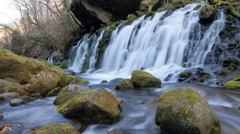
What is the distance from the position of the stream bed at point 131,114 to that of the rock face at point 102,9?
13.1 m

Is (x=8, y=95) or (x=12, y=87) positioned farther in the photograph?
(x=12, y=87)

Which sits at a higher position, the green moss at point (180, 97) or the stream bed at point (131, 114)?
the green moss at point (180, 97)

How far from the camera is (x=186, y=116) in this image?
2.70 metres

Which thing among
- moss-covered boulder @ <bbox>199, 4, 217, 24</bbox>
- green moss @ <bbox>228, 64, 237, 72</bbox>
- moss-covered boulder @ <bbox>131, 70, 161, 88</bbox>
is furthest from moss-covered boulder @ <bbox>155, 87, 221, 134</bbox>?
moss-covered boulder @ <bbox>199, 4, 217, 24</bbox>

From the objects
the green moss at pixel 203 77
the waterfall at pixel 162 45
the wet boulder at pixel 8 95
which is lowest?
the wet boulder at pixel 8 95

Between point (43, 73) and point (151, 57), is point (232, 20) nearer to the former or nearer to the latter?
point (151, 57)

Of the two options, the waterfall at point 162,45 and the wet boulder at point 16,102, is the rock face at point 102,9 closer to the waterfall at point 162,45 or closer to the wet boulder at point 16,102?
the waterfall at point 162,45

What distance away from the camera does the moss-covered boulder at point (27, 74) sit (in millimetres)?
6246

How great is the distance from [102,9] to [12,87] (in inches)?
556

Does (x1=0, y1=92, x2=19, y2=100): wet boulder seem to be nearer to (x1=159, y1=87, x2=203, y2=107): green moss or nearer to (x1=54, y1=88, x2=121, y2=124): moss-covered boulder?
(x1=54, y1=88, x2=121, y2=124): moss-covered boulder

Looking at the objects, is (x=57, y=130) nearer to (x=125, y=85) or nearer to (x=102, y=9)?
(x=125, y=85)

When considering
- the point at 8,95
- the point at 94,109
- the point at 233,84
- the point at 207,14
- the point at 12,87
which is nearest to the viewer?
the point at 94,109

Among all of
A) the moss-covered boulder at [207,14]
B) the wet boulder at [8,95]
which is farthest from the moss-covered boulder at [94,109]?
the moss-covered boulder at [207,14]

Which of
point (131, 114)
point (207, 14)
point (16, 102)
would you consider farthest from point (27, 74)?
point (207, 14)
